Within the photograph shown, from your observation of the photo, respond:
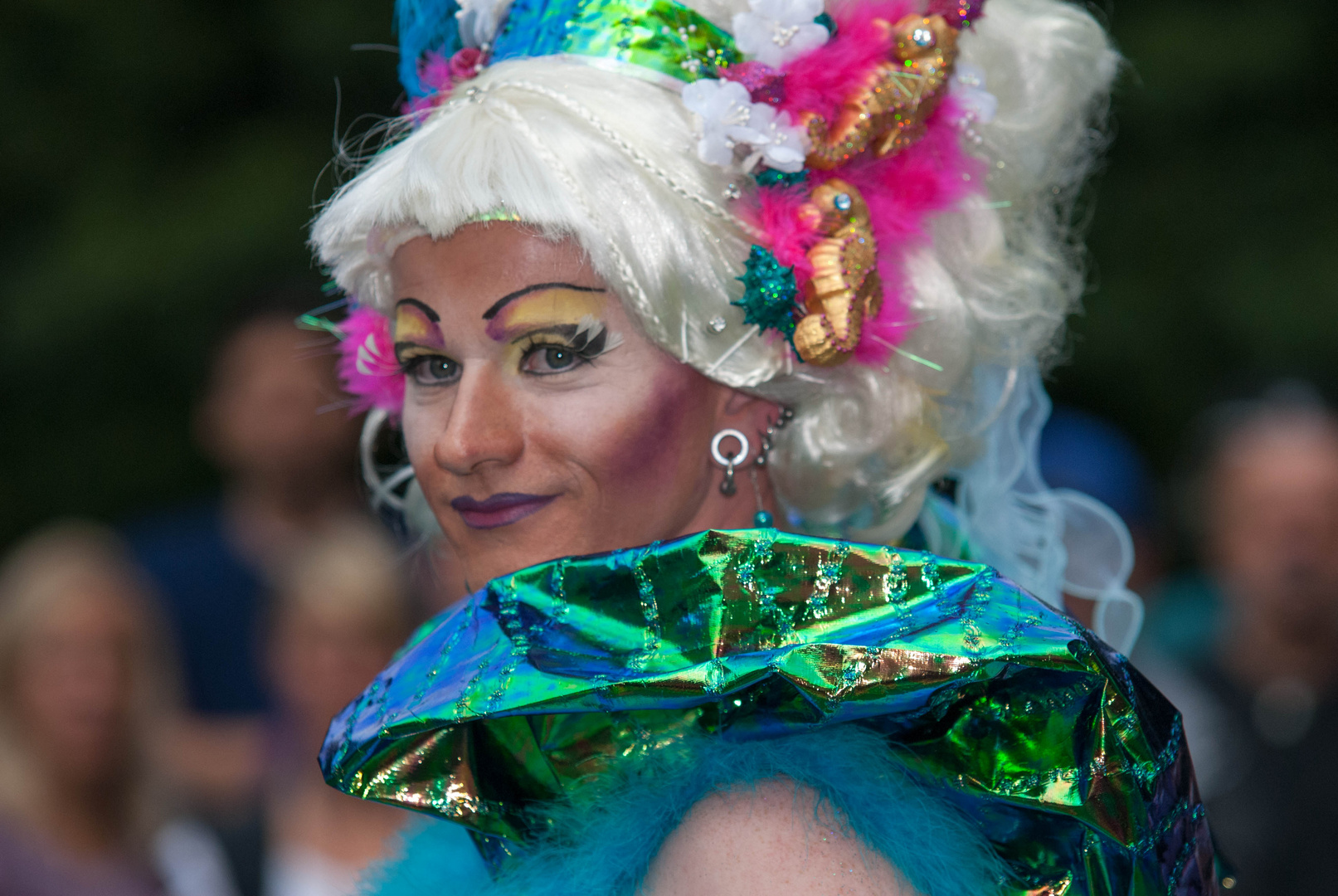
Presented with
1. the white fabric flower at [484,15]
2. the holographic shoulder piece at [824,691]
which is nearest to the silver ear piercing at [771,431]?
the holographic shoulder piece at [824,691]

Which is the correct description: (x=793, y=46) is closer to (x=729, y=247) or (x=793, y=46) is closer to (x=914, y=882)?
(x=729, y=247)

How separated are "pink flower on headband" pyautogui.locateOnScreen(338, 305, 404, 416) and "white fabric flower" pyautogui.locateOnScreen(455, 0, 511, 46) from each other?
1.35 ft

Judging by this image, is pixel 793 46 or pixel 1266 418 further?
pixel 1266 418

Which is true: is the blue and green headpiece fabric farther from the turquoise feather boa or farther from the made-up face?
the turquoise feather boa

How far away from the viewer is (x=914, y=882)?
1.35m

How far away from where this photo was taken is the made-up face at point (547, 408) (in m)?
1.62

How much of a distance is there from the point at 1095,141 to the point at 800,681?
1161 millimetres

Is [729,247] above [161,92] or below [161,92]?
above

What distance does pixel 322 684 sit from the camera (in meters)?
3.41

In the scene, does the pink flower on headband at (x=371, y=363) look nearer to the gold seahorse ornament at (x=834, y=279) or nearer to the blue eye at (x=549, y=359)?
the blue eye at (x=549, y=359)

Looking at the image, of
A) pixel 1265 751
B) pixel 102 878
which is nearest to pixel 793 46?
pixel 1265 751

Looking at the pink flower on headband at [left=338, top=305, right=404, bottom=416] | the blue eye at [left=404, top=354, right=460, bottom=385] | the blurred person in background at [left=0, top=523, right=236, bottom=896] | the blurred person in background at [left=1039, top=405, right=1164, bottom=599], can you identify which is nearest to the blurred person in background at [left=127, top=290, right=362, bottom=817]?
the blurred person in background at [left=0, top=523, right=236, bottom=896]

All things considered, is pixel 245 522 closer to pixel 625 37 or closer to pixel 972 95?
pixel 625 37

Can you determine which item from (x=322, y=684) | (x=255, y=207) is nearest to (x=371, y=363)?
(x=322, y=684)
